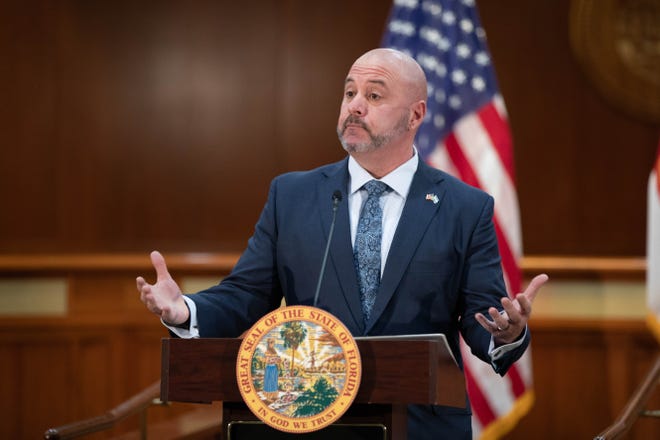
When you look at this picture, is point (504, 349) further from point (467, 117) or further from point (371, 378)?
point (467, 117)

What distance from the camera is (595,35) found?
17.3 ft

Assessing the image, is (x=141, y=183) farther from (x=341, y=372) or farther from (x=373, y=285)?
(x=341, y=372)

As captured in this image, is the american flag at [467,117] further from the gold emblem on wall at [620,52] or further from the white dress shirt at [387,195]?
the white dress shirt at [387,195]

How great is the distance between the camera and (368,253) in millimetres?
2496

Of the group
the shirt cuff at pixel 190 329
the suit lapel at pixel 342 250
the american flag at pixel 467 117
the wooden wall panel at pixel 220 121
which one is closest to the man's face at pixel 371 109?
the suit lapel at pixel 342 250

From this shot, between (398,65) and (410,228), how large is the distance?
0.48 metres

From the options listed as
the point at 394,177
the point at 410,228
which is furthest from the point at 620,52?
the point at 410,228

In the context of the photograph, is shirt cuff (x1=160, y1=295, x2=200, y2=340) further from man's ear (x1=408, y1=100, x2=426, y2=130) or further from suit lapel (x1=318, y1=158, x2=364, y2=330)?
man's ear (x1=408, y1=100, x2=426, y2=130)

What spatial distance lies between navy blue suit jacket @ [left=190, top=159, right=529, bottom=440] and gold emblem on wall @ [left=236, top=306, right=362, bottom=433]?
46 cm

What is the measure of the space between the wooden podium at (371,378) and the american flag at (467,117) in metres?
2.31

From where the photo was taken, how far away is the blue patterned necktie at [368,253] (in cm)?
247

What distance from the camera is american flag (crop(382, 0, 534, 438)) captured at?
439 centimetres

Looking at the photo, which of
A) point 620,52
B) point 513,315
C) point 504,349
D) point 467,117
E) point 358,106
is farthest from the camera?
point 620,52

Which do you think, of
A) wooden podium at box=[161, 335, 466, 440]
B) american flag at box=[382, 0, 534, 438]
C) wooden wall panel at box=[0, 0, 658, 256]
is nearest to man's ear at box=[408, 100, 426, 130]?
wooden podium at box=[161, 335, 466, 440]
